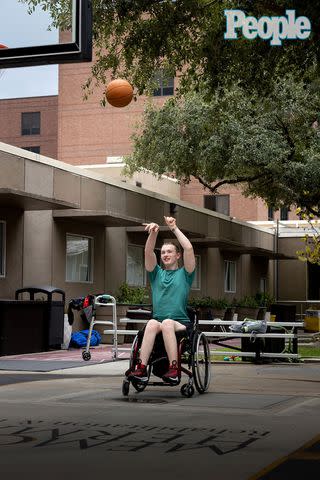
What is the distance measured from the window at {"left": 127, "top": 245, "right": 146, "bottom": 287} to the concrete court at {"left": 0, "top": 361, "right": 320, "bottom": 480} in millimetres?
16043

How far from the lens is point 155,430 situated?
764 cm

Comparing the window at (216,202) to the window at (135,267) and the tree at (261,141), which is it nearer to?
the tree at (261,141)

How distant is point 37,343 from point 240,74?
8.58 metres

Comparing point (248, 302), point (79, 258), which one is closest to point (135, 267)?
point (79, 258)

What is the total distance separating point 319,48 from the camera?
13.2m

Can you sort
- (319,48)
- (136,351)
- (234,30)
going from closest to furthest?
1. (136,351)
2. (319,48)
3. (234,30)

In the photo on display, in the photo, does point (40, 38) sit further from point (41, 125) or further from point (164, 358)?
point (41, 125)

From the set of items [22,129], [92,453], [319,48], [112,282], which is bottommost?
[92,453]

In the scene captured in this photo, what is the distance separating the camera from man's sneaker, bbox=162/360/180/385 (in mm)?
10039

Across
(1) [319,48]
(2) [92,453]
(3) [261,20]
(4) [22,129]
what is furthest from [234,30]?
(4) [22,129]

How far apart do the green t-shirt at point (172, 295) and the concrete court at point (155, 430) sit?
0.95 metres

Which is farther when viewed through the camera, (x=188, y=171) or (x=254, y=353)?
(x=188, y=171)

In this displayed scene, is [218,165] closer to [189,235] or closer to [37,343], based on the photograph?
[189,235]

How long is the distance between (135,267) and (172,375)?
1906 cm
